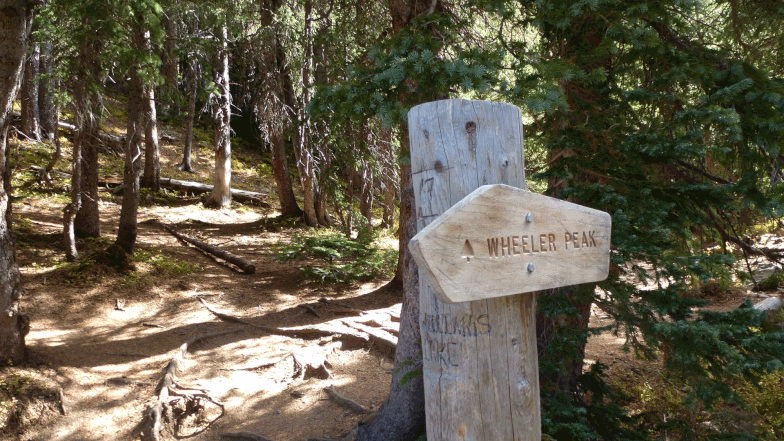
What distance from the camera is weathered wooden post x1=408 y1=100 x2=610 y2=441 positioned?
1.88 m

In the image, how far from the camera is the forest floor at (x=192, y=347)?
5.61 meters

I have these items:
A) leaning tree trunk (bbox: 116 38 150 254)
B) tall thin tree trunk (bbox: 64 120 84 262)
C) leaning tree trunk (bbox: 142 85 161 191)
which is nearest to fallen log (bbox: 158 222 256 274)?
leaning tree trunk (bbox: 116 38 150 254)

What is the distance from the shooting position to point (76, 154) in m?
8.44

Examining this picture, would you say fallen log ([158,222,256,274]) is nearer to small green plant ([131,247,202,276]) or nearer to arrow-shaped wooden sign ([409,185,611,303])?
small green plant ([131,247,202,276])

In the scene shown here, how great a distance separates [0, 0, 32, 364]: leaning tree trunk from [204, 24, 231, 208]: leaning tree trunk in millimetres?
6835

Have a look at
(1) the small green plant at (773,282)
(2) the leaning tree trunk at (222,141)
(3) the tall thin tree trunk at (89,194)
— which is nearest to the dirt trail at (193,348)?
(3) the tall thin tree trunk at (89,194)

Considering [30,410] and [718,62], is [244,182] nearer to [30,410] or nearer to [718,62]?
[30,410]

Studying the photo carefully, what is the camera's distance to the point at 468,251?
1734 mm

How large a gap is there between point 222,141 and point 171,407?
10.4 meters

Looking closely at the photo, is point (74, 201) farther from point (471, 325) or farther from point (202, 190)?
point (471, 325)

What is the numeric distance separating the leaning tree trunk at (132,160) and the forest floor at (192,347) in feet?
1.68

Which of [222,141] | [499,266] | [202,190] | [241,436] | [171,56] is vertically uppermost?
[171,56]

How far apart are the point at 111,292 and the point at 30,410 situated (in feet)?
11.1

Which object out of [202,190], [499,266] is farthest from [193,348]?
[202,190]
